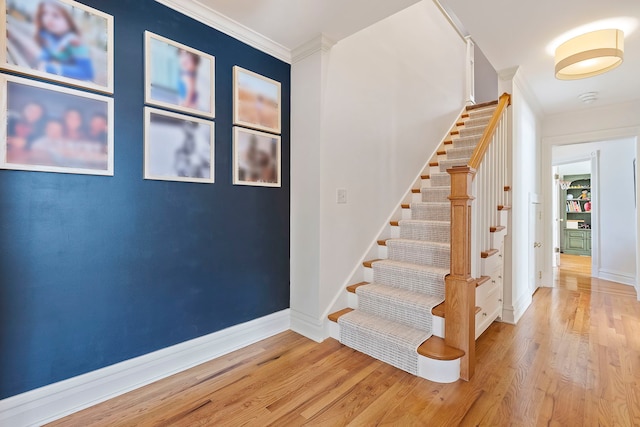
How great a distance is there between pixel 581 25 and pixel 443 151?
1915 mm

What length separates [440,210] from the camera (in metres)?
2.98

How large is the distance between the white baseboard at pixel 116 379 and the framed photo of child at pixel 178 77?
1.54m

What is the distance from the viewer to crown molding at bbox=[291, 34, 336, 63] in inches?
→ 88.9

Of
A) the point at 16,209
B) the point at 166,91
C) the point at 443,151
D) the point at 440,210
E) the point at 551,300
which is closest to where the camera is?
the point at 16,209

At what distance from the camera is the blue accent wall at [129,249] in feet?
4.55

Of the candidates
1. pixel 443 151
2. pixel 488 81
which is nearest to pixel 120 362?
pixel 443 151

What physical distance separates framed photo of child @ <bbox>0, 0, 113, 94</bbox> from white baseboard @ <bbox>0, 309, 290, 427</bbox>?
1.53 meters

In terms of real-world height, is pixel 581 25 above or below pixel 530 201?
above

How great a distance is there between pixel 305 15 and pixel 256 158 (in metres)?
1.05

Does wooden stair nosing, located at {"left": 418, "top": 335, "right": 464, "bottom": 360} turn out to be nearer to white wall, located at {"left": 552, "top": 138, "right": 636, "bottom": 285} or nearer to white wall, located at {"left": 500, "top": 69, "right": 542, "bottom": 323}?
white wall, located at {"left": 500, "top": 69, "right": 542, "bottom": 323}

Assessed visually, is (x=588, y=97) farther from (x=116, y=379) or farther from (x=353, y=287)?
(x=116, y=379)

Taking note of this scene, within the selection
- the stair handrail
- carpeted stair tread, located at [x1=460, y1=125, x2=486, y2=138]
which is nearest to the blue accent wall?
the stair handrail

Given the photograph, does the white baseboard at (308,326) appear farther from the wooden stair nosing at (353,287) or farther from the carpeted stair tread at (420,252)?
the carpeted stair tread at (420,252)

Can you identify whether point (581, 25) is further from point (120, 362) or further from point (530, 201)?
point (120, 362)
